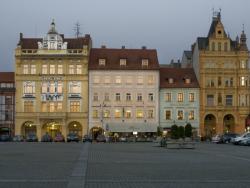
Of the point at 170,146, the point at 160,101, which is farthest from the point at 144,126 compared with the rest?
the point at 170,146

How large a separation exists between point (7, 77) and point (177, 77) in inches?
1164

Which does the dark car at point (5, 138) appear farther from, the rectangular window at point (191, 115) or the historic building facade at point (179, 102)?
the rectangular window at point (191, 115)

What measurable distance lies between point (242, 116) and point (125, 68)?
21474mm

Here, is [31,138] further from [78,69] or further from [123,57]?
[123,57]

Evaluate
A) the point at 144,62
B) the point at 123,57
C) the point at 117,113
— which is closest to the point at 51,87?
the point at 117,113

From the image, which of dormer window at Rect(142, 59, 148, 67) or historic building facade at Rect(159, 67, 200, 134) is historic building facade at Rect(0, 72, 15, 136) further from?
historic building facade at Rect(159, 67, 200, 134)

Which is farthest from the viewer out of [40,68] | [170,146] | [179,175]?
[40,68]

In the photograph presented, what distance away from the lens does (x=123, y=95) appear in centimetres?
9950

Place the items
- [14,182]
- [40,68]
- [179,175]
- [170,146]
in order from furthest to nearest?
[40,68] → [170,146] → [179,175] → [14,182]

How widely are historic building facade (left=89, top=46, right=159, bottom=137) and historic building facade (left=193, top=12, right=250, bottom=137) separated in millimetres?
8177

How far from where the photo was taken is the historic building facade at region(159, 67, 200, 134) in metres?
99.9

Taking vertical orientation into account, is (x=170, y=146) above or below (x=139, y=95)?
below

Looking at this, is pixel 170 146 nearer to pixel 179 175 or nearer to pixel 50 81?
pixel 179 175

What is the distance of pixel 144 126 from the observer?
325ft
